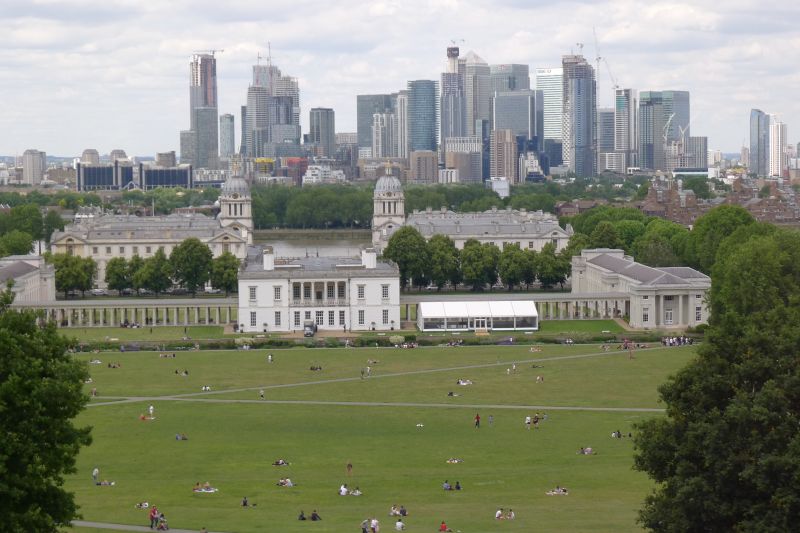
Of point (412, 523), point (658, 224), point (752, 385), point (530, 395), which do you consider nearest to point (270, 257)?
point (530, 395)

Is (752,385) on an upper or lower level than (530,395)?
upper

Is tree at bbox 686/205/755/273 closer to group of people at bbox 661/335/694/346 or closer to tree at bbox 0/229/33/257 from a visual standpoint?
group of people at bbox 661/335/694/346

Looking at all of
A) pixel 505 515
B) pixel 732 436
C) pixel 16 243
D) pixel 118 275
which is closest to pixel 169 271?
pixel 118 275

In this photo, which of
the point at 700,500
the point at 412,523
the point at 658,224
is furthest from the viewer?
the point at 658,224

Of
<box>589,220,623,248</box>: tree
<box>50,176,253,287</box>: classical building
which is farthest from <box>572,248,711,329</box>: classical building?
<box>50,176,253,287</box>: classical building

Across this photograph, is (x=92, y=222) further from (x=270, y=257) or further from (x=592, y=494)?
(x=592, y=494)

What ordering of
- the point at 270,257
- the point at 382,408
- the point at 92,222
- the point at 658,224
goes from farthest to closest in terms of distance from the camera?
the point at 92,222 < the point at 658,224 < the point at 270,257 < the point at 382,408

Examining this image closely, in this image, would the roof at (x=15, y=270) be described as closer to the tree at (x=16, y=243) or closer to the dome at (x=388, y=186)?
the tree at (x=16, y=243)
